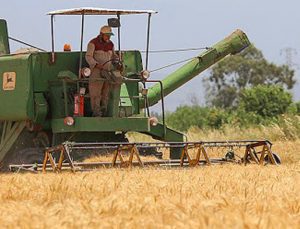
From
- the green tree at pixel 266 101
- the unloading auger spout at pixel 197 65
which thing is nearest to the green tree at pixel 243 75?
the green tree at pixel 266 101

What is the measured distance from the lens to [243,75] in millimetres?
83438

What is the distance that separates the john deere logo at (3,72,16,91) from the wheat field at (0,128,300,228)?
4.11 meters

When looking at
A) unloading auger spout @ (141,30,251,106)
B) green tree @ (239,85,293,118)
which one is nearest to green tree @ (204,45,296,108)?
green tree @ (239,85,293,118)

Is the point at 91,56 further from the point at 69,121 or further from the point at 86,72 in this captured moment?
the point at 69,121

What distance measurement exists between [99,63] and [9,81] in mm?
1469

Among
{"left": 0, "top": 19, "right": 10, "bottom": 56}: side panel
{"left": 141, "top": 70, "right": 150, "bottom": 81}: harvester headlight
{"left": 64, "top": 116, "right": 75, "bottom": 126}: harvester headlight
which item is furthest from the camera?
{"left": 0, "top": 19, "right": 10, "bottom": 56}: side panel

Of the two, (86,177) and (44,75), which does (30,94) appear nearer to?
(44,75)

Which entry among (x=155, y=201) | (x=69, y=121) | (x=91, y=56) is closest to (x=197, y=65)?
(x=91, y=56)

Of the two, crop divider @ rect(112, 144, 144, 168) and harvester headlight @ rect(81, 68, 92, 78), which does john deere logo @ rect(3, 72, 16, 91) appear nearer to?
harvester headlight @ rect(81, 68, 92, 78)

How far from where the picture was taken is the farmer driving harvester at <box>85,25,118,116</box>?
15.0m

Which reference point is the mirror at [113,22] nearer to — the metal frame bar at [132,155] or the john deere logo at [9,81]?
the john deere logo at [9,81]

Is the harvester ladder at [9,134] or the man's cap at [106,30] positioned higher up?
the man's cap at [106,30]

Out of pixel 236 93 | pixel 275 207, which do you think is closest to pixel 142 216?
pixel 275 207

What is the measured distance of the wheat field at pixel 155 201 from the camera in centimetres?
612
